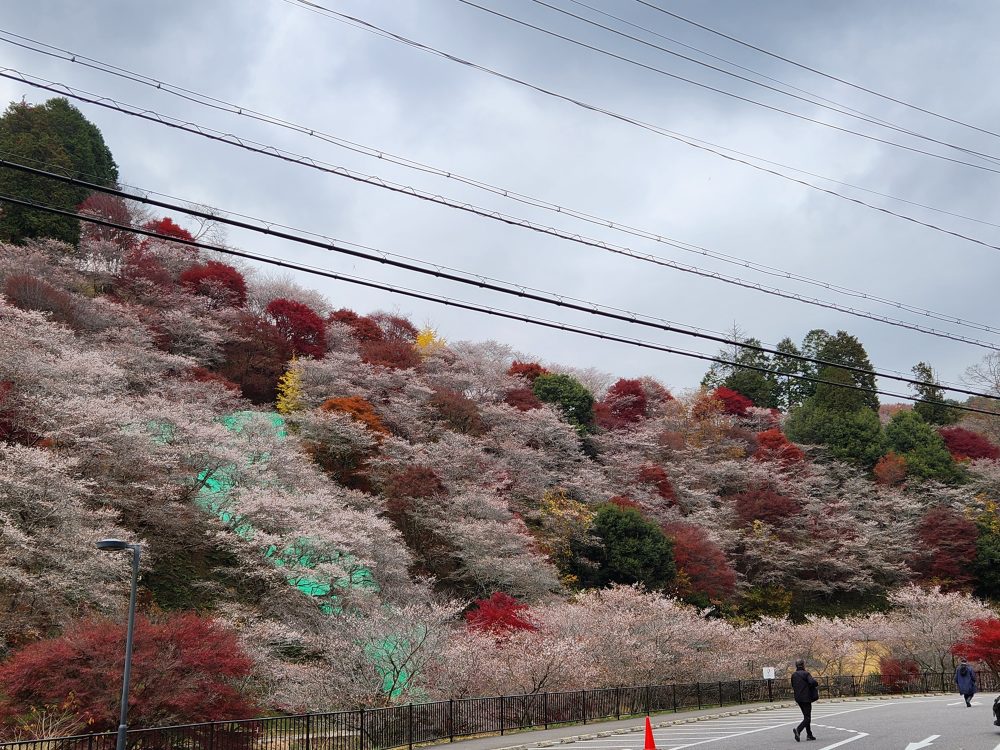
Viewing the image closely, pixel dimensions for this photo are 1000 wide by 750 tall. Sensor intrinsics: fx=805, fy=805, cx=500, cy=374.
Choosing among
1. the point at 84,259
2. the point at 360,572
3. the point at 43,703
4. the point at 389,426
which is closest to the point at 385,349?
the point at 389,426

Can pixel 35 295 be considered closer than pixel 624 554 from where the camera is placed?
Yes

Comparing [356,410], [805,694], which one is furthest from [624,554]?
[805,694]

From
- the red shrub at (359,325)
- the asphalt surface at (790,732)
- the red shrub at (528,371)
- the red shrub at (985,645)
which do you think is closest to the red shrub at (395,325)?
the red shrub at (359,325)

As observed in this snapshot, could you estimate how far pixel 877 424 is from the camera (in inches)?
2363

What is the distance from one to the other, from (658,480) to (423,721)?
35059 millimetres

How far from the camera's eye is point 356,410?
38.1 m

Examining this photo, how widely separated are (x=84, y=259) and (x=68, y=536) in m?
27.9

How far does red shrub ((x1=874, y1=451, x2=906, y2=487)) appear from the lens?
181 feet

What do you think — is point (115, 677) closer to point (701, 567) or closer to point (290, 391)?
point (290, 391)

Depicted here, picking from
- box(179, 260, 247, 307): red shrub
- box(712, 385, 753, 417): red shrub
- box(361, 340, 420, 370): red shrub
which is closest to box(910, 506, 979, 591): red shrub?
box(712, 385, 753, 417): red shrub

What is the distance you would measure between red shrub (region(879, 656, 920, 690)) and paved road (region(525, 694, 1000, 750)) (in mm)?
14506

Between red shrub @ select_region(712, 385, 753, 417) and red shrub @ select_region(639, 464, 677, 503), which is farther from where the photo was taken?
red shrub @ select_region(712, 385, 753, 417)

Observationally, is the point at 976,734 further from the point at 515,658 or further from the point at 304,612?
the point at 304,612

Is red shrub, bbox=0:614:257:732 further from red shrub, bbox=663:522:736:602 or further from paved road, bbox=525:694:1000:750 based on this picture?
red shrub, bbox=663:522:736:602
